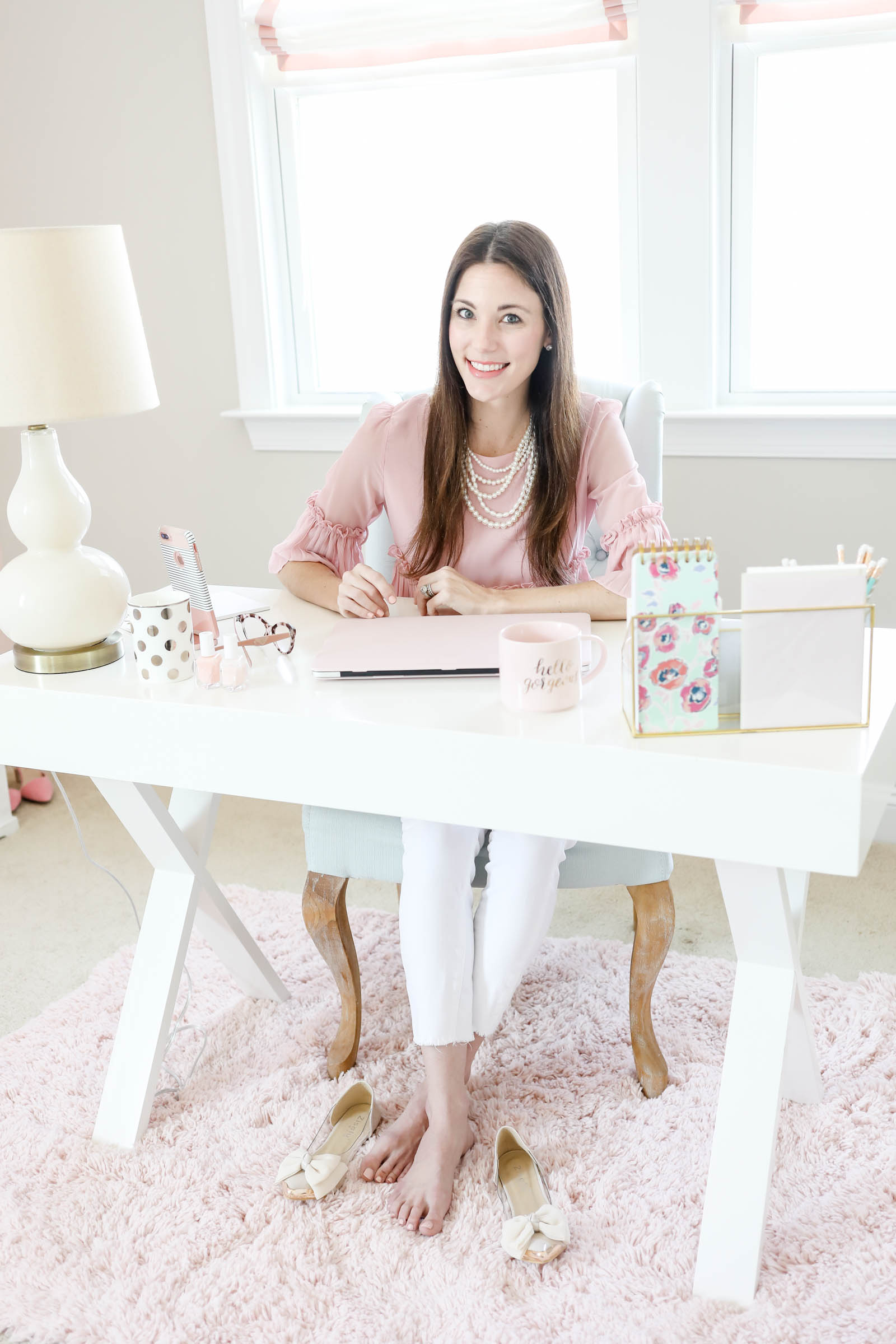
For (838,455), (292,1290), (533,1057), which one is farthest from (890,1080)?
(838,455)

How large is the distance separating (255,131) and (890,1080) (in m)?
2.24

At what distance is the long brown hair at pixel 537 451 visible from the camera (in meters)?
1.76

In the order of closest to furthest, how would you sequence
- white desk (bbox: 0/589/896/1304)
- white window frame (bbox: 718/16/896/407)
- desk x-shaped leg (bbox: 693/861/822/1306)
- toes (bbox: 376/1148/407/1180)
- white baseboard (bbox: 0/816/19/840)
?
white desk (bbox: 0/589/896/1304)
desk x-shaped leg (bbox: 693/861/822/1306)
toes (bbox: 376/1148/407/1180)
white window frame (bbox: 718/16/896/407)
white baseboard (bbox: 0/816/19/840)

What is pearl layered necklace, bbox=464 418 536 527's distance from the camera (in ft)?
5.96

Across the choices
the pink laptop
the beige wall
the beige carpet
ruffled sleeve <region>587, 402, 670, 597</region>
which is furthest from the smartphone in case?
the beige wall

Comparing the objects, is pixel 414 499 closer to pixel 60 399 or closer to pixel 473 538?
pixel 473 538

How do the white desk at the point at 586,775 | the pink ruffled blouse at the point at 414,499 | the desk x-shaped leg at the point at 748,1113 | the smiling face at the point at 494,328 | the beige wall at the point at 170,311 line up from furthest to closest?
1. the beige wall at the point at 170,311
2. the pink ruffled blouse at the point at 414,499
3. the smiling face at the point at 494,328
4. the desk x-shaped leg at the point at 748,1113
5. the white desk at the point at 586,775

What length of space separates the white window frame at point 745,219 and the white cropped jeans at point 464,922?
1.30m

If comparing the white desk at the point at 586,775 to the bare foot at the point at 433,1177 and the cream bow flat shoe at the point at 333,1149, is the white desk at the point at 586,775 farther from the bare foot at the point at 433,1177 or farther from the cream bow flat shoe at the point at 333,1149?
the cream bow flat shoe at the point at 333,1149

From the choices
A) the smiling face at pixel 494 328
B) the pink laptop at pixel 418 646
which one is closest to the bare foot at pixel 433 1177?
the pink laptop at pixel 418 646

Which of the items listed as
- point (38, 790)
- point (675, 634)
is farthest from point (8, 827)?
Answer: point (675, 634)

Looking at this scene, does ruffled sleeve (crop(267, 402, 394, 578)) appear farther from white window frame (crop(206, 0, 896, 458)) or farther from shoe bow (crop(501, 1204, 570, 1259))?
shoe bow (crop(501, 1204, 570, 1259))

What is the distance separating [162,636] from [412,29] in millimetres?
1645

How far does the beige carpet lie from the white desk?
603mm
